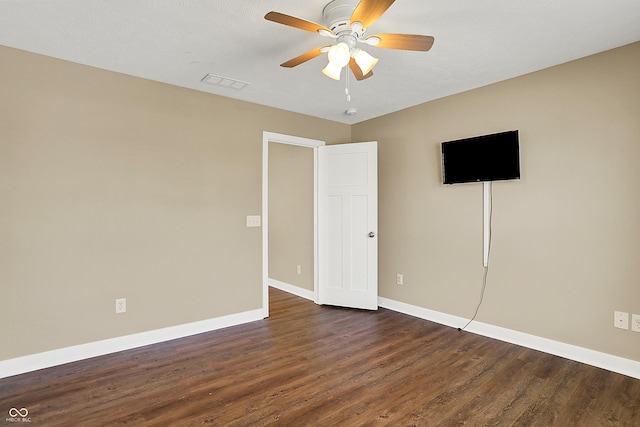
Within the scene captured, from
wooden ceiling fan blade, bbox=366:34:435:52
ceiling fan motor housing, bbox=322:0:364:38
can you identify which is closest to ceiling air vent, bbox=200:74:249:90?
ceiling fan motor housing, bbox=322:0:364:38

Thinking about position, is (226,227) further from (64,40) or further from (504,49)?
(504,49)

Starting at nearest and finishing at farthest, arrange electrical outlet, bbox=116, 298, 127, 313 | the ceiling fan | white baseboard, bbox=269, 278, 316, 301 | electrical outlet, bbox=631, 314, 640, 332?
the ceiling fan < electrical outlet, bbox=631, 314, 640, 332 < electrical outlet, bbox=116, 298, 127, 313 < white baseboard, bbox=269, 278, 316, 301

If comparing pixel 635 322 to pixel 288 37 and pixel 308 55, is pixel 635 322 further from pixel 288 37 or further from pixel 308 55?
pixel 288 37

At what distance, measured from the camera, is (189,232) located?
329cm

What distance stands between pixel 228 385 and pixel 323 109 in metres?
3.07

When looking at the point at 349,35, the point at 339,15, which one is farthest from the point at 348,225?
the point at 339,15

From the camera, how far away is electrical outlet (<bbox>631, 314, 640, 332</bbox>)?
2.43m

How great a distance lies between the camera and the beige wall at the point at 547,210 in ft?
8.23

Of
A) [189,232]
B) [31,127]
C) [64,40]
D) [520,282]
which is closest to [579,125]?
[520,282]

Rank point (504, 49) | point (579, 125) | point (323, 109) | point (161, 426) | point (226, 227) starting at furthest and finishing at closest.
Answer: point (323, 109), point (226, 227), point (579, 125), point (504, 49), point (161, 426)

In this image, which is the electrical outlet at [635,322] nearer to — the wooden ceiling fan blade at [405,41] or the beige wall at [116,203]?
the wooden ceiling fan blade at [405,41]
